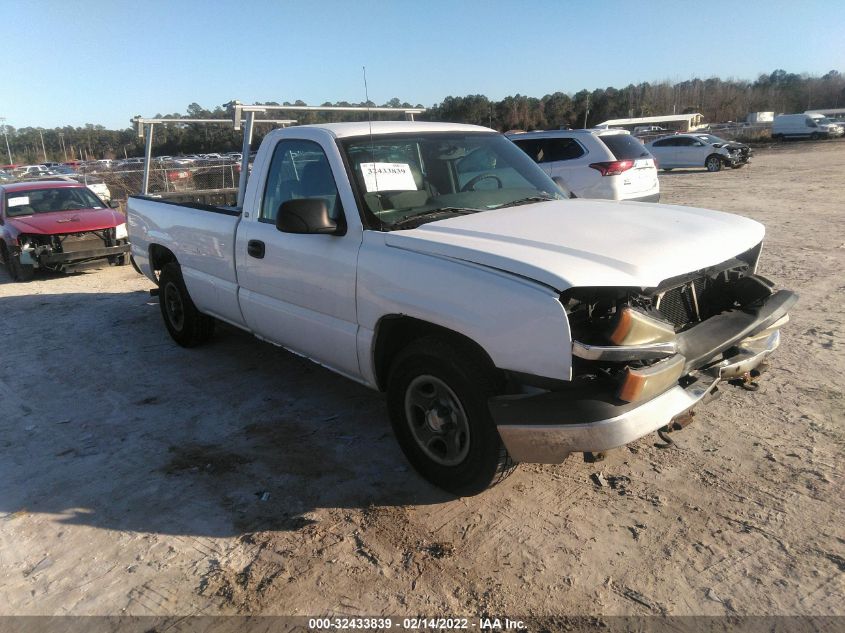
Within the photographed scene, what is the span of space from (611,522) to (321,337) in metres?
2.05

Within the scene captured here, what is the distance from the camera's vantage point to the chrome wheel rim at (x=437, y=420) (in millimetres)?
3221

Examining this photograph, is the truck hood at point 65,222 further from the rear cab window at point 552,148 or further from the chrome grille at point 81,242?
the rear cab window at point 552,148

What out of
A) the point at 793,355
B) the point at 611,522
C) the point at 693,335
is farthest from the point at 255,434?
the point at 793,355

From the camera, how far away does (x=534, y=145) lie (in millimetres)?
11469

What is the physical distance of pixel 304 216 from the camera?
3.50m

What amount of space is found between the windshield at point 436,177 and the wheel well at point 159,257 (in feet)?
10.2

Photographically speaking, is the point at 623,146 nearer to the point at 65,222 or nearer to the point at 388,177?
the point at 388,177

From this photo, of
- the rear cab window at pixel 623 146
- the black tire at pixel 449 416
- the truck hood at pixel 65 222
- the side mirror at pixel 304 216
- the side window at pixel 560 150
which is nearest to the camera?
the black tire at pixel 449 416

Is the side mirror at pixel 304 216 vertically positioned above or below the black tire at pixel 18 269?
above

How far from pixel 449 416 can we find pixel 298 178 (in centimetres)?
203

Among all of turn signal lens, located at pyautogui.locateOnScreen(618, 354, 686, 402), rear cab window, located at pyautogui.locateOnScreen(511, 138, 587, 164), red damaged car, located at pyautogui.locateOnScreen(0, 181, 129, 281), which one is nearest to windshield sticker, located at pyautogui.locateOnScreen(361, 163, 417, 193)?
turn signal lens, located at pyautogui.locateOnScreen(618, 354, 686, 402)

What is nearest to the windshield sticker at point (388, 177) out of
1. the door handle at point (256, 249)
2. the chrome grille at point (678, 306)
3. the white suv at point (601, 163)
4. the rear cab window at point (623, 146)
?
the door handle at point (256, 249)

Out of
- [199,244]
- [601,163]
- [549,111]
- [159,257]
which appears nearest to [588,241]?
[199,244]

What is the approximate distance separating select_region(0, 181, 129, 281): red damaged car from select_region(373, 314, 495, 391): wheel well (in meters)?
8.62
